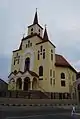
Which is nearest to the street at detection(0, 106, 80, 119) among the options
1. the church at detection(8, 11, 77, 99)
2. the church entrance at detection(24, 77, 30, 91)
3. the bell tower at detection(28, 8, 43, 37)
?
the church at detection(8, 11, 77, 99)

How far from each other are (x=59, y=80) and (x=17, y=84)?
9565 millimetres

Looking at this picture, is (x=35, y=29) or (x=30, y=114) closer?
(x=30, y=114)

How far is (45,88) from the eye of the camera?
35.9m

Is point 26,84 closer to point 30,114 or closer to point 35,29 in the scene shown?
point 35,29

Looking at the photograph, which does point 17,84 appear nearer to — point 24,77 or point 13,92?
point 24,77

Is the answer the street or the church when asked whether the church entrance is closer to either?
the church

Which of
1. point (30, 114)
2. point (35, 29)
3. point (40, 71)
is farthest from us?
point (35, 29)

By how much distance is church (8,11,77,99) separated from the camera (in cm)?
3666

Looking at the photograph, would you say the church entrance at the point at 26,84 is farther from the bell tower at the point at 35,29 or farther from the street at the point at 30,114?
the street at the point at 30,114

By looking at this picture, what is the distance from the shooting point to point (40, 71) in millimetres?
38094

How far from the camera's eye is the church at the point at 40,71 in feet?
120

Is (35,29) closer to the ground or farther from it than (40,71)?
farther from it

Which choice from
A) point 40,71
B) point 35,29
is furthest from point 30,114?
point 35,29

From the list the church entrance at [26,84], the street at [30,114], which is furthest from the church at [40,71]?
the street at [30,114]
